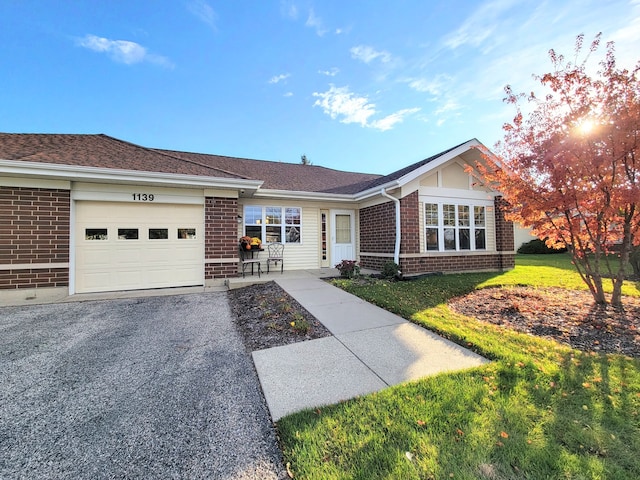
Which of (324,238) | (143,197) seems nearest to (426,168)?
(324,238)

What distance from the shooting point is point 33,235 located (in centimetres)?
632

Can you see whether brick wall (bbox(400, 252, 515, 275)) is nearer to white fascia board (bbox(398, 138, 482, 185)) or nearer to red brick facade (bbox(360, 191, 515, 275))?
red brick facade (bbox(360, 191, 515, 275))

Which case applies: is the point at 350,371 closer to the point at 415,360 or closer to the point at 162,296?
the point at 415,360

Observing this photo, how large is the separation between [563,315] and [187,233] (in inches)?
362

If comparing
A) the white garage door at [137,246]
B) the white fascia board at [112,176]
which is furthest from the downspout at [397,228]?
the white garage door at [137,246]

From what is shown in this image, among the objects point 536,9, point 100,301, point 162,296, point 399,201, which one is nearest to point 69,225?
point 100,301

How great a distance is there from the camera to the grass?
→ 163 centimetres

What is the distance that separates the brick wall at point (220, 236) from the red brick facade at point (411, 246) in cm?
516

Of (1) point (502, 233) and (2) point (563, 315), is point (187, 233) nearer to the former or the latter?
(2) point (563, 315)

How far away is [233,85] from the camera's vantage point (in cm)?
1024

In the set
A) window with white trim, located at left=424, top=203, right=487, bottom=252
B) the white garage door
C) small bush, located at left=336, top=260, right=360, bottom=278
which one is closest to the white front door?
small bush, located at left=336, top=260, right=360, bottom=278

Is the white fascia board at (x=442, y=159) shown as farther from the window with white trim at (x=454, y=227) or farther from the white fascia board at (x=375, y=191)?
the window with white trim at (x=454, y=227)

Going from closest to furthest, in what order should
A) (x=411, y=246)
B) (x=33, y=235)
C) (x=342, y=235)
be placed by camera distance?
1. (x=33, y=235)
2. (x=411, y=246)
3. (x=342, y=235)

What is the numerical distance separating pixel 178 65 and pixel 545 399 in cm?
1251
